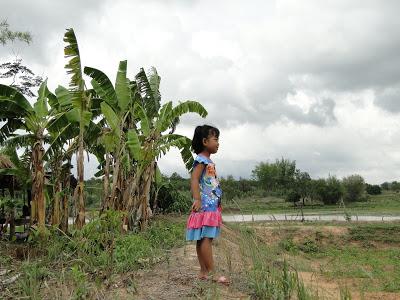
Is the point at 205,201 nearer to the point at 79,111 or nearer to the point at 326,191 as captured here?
the point at 79,111

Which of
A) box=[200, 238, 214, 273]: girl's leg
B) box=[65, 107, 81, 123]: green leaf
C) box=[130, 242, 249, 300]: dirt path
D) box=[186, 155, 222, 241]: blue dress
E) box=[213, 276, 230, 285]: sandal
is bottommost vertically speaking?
box=[130, 242, 249, 300]: dirt path

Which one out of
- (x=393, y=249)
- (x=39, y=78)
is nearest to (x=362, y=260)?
(x=393, y=249)

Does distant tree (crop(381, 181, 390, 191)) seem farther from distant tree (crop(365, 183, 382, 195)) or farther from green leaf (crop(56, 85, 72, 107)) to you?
green leaf (crop(56, 85, 72, 107))

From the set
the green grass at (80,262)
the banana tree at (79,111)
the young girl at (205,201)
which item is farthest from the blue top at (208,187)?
the banana tree at (79,111)

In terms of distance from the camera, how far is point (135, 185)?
10195 millimetres

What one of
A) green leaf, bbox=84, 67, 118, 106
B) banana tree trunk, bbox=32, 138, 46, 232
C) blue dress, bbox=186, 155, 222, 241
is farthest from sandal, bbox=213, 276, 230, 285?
green leaf, bbox=84, 67, 118, 106

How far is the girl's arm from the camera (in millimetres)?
4250

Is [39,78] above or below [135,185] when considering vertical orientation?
above

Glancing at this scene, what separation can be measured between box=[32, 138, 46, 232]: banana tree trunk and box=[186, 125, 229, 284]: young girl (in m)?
4.31

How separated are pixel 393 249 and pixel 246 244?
1250 centimetres

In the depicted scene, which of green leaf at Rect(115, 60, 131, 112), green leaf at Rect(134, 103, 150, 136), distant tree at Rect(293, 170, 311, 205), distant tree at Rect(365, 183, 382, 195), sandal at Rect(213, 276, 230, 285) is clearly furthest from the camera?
distant tree at Rect(365, 183, 382, 195)

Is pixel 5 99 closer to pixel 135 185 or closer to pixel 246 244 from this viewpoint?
pixel 135 185

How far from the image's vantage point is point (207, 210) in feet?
14.3

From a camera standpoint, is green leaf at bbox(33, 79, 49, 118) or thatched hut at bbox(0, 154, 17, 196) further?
thatched hut at bbox(0, 154, 17, 196)
